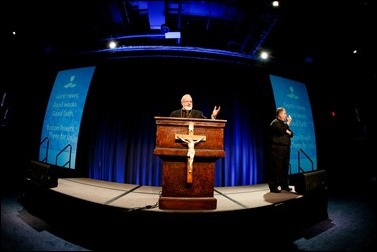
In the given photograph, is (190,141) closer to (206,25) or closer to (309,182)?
(309,182)

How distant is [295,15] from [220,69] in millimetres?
2104

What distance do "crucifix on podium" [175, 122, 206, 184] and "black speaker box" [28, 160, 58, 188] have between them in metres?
2.62

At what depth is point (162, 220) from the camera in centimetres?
244

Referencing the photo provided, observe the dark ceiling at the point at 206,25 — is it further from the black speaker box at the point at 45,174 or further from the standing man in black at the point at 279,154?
the black speaker box at the point at 45,174

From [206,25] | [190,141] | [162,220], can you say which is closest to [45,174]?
[162,220]

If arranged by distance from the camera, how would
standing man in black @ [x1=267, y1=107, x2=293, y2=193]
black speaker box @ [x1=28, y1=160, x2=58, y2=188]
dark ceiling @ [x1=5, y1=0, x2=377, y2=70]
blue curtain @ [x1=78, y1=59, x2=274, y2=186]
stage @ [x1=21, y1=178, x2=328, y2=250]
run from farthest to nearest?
1. blue curtain @ [x1=78, y1=59, x2=274, y2=186]
2. dark ceiling @ [x1=5, y1=0, x2=377, y2=70]
3. standing man in black @ [x1=267, y1=107, x2=293, y2=193]
4. black speaker box @ [x1=28, y1=160, x2=58, y2=188]
5. stage @ [x1=21, y1=178, x2=328, y2=250]

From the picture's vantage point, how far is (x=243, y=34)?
496cm

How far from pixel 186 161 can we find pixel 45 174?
2760 mm

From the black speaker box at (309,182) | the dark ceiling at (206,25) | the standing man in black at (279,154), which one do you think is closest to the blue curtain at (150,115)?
the dark ceiling at (206,25)

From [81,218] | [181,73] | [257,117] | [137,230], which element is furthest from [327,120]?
[81,218]

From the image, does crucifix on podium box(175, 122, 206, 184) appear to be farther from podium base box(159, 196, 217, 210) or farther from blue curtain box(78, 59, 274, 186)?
blue curtain box(78, 59, 274, 186)

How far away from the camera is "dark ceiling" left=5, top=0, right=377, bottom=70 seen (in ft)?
13.6

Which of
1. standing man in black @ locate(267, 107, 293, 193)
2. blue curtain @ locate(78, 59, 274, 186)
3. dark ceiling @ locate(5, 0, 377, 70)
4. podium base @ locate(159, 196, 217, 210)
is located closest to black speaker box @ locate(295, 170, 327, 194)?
standing man in black @ locate(267, 107, 293, 193)

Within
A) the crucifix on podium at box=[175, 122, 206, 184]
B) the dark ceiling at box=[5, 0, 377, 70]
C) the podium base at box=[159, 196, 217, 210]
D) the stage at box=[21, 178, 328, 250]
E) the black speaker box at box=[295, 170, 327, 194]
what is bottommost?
the stage at box=[21, 178, 328, 250]
